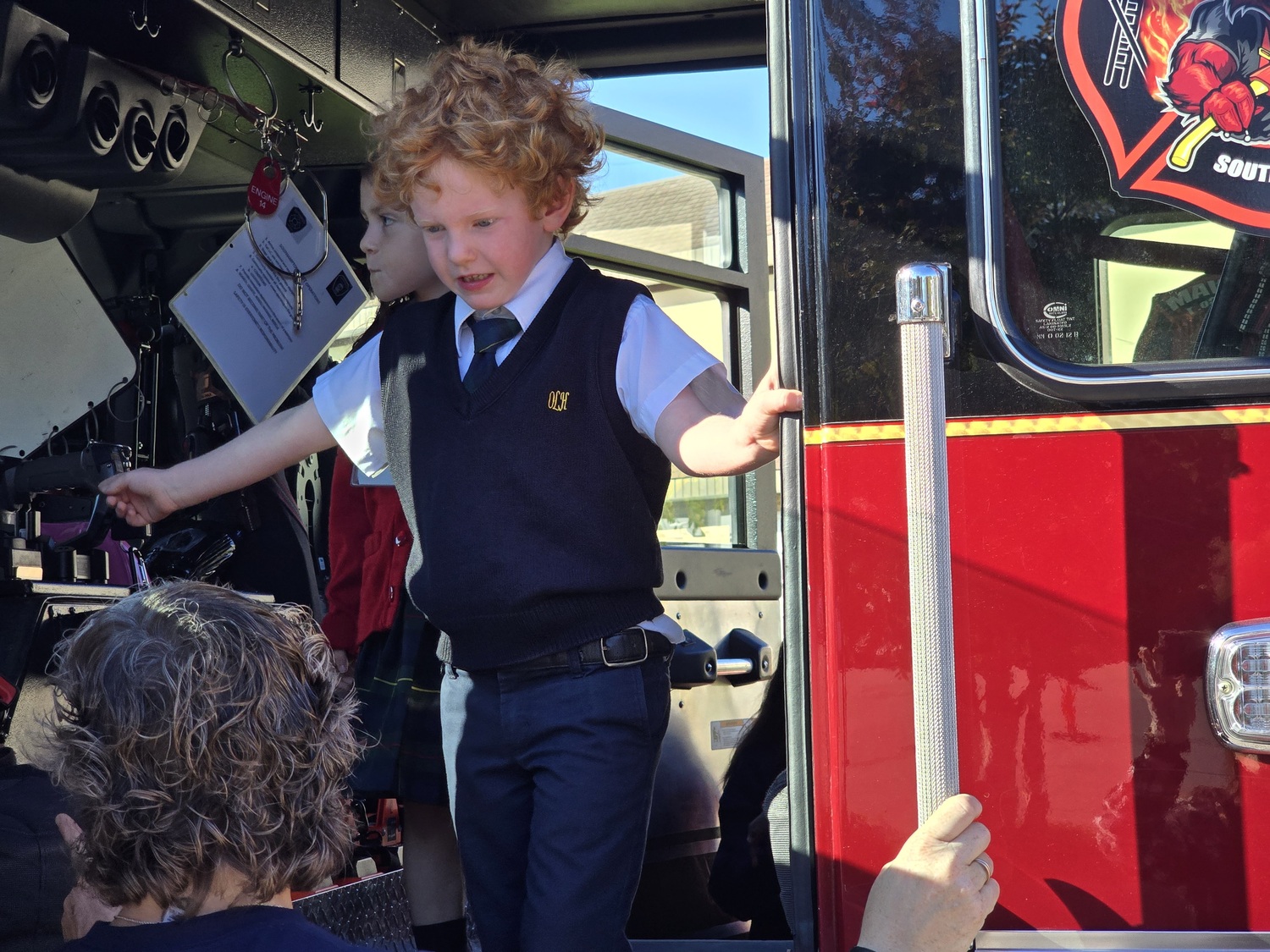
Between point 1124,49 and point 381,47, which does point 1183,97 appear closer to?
point 1124,49

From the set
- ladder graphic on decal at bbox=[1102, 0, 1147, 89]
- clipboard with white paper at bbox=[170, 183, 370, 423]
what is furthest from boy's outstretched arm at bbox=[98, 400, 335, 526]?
ladder graphic on decal at bbox=[1102, 0, 1147, 89]

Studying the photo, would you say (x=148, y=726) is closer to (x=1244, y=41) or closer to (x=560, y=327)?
(x=560, y=327)

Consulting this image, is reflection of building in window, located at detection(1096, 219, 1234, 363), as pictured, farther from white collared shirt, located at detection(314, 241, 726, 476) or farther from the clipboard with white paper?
the clipboard with white paper

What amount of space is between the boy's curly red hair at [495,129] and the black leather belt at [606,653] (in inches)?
24.5

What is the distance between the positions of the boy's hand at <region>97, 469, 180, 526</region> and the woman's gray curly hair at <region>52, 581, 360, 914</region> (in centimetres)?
92

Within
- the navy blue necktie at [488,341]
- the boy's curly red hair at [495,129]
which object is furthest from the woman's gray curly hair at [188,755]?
the boy's curly red hair at [495,129]

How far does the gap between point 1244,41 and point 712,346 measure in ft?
6.34

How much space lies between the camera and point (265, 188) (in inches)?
120

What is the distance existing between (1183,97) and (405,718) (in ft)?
5.00

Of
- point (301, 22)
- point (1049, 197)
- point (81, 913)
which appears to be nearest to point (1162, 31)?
point (1049, 197)

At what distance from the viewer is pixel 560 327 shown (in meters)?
1.86

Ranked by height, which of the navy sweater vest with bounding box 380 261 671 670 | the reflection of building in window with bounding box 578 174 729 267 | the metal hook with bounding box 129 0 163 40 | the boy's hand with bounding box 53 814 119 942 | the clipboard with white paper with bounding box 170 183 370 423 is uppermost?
the metal hook with bounding box 129 0 163 40

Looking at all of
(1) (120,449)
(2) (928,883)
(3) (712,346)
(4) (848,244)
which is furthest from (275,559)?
(2) (928,883)

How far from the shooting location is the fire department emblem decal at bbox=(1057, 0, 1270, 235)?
152 cm
